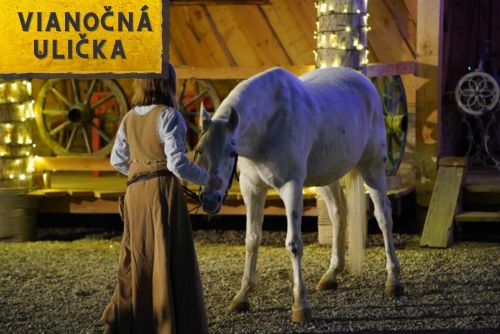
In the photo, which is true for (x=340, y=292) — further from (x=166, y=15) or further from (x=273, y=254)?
(x=166, y=15)

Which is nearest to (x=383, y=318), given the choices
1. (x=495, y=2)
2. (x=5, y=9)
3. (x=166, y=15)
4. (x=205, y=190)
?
(x=205, y=190)

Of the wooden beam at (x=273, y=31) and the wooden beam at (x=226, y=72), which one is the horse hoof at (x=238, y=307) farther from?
the wooden beam at (x=273, y=31)

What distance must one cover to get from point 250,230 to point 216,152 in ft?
3.65

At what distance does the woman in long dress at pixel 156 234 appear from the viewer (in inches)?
194

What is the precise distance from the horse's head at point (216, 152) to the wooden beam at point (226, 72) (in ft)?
12.9

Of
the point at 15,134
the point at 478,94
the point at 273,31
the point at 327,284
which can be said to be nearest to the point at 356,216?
the point at 327,284

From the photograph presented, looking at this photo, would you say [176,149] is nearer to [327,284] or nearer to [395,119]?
[327,284]

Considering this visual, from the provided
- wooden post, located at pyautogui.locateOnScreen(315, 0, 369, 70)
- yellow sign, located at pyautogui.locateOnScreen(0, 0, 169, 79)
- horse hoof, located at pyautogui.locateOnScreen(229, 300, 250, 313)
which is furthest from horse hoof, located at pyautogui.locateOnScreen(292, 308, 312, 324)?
wooden post, located at pyautogui.locateOnScreen(315, 0, 369, 70)

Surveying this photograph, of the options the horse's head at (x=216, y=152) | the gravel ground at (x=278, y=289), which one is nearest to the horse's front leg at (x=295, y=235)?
the gravel ground at (x=278, y=289)

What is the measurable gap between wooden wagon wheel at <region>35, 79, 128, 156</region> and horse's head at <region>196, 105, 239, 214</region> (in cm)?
497

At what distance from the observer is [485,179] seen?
979cm

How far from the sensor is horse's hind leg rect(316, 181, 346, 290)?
678cm

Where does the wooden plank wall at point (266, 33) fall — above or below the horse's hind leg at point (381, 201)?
above

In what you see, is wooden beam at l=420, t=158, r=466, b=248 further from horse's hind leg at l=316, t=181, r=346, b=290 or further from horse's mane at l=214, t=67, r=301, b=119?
horse's mane at l=214, t=67, r=301, b=119
